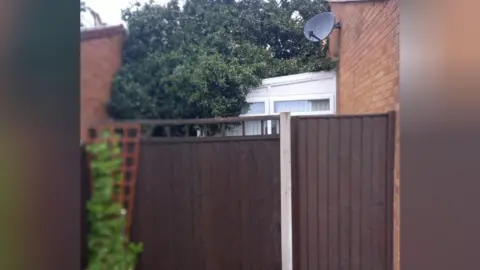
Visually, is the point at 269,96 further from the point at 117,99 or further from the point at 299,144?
the point at 117,99

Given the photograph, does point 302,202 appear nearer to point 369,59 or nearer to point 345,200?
point 345,200

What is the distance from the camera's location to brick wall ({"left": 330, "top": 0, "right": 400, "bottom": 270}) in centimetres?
210

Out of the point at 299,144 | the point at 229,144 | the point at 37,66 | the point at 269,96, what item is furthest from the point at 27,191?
the point at 299,144

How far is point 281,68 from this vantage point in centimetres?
195

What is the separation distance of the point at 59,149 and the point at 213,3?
89 cm

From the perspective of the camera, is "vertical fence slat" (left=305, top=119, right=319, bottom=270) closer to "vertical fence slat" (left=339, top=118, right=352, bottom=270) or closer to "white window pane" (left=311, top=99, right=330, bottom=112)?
"vertical fence slat" (left=339, top=118, right=352, bottom=270)

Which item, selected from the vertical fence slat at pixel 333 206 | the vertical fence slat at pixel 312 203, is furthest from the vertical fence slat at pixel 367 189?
the vertical fence slat at pixel 312 203

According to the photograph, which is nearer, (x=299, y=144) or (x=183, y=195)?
(x=183, y=195)

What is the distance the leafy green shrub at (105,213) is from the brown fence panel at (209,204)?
9cm

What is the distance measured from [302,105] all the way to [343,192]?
2.30 feet

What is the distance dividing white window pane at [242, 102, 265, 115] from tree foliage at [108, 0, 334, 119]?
45mm

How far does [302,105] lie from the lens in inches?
81.5

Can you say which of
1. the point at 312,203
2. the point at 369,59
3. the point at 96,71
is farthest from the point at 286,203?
the point at 96,71

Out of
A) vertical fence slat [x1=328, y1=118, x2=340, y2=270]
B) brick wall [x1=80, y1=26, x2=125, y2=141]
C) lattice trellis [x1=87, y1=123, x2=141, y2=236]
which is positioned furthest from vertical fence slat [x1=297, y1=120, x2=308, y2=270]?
brick wall [x1=80, y1=26, x2=125, y2=141]
